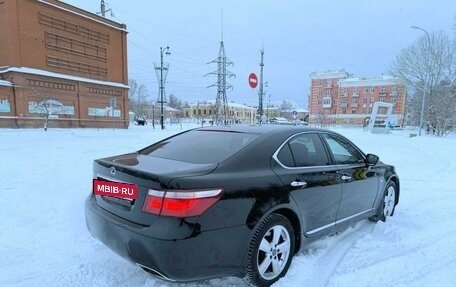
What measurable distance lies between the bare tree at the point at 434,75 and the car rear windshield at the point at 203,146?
38473mm

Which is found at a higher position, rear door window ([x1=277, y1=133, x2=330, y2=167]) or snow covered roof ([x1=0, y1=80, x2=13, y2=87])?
snow covered roof ([x1=0, y1=80, x2=13, y2=87])

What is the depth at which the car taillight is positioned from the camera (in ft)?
8.04

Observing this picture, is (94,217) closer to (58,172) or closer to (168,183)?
(168,183)

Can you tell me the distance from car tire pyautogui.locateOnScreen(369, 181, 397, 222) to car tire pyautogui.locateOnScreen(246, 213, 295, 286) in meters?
2.21

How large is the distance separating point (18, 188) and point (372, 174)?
597 cm

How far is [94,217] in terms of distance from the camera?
3057 millimetres

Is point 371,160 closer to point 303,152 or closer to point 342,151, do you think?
point 342,151

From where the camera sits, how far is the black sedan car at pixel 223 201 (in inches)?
97.3

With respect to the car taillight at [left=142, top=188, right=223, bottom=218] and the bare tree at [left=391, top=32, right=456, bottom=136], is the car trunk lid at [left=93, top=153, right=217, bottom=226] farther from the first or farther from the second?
the bare tree at [left=391, top=32, right=456, bottom=136]

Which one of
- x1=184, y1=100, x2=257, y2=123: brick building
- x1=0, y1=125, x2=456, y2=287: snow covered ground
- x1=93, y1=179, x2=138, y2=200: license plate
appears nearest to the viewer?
x1=93, y1=179, x2=138, y2=200: license plate

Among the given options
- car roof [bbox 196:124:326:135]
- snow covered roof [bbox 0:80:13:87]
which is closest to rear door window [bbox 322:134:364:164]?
car roof [bbox 196:124:326:135]

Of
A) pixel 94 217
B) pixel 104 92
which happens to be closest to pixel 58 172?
pixel 94 217

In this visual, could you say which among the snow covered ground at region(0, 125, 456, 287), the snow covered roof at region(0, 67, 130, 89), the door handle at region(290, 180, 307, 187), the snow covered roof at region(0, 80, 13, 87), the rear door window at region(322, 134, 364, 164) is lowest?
the snow covered ground at region(0, 125, 456, 287)

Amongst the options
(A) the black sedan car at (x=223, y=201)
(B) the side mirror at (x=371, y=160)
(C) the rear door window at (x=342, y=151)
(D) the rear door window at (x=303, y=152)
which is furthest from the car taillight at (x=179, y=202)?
(B) the side mirror at (x=371, y=160)
